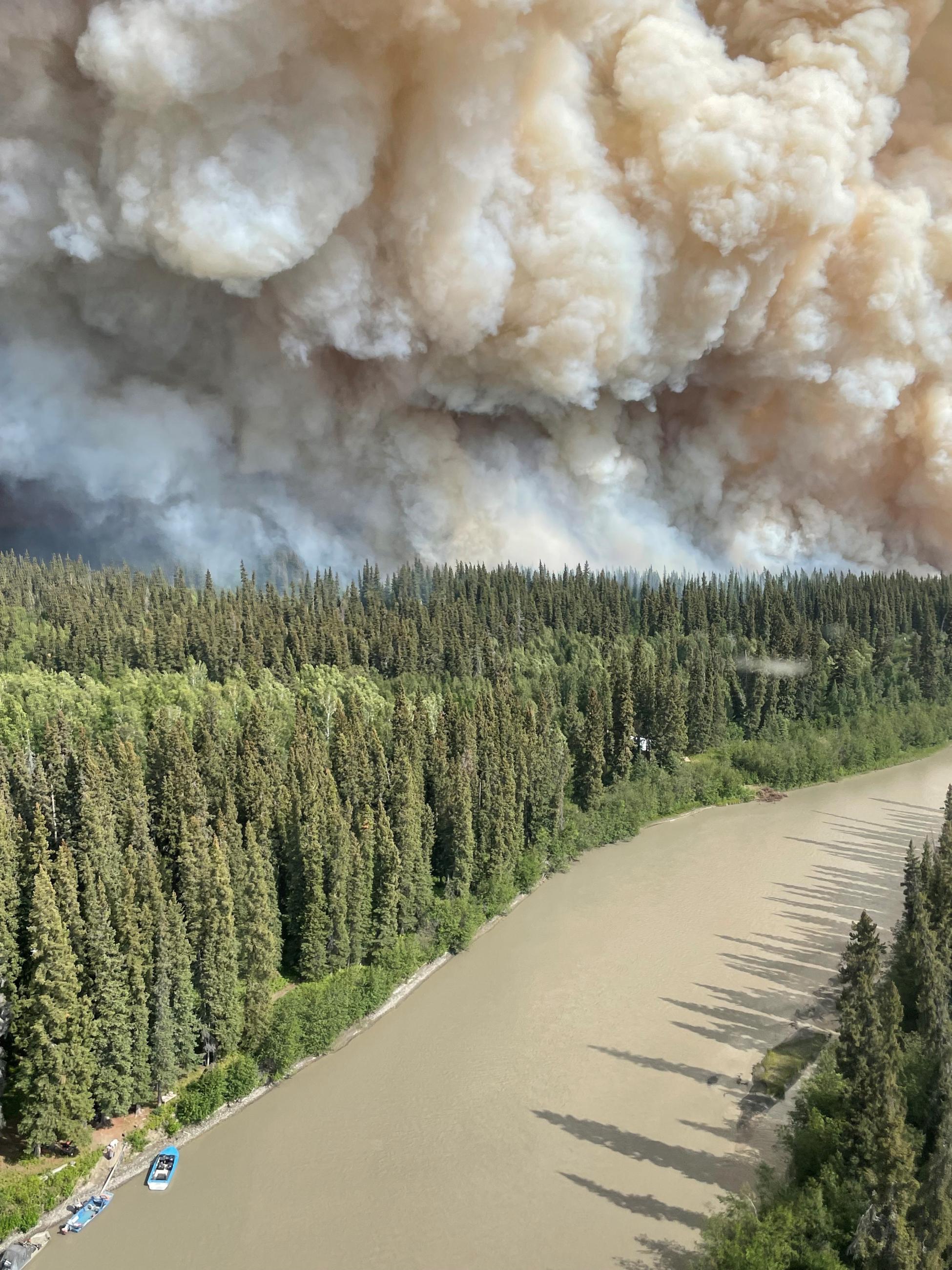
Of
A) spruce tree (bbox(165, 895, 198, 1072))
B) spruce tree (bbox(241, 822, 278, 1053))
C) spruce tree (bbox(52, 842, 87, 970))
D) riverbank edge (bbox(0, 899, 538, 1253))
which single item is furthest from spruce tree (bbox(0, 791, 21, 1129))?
spruce tree (bbox(241, 822, 278, 1053))

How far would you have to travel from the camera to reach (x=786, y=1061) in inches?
557

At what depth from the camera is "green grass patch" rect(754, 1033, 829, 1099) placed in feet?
44.7

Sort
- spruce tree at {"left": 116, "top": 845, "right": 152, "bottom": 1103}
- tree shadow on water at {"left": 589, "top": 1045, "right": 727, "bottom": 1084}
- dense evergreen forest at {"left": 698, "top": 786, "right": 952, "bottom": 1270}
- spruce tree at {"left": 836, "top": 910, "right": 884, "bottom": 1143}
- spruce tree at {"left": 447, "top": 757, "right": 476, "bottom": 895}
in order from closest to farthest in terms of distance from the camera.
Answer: dense evergreen forest at {"left": 698, "top": 786, "right": 952, "bottom": 1270} → spruce tree at {"left": 836, "top": 910, "right": 884, "bottom": 1143} → spruce tree at {"left": 116, "top": 845, "right": 152, "bottom": 1103} → tree shadow on water at {"left": 589, "top": 1045, "right": 727, "bottom": 1084} → spruce tree at {"left": 447, "top": 757, "right": 476, "bottom": 895}

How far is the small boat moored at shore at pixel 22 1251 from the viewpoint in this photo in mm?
10602

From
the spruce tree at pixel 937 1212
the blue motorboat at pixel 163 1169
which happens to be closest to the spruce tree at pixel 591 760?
the blue motorboat at pixel 163 1169

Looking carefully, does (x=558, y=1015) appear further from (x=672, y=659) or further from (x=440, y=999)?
(x=672, y=659)

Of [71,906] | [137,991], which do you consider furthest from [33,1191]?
[71,906]

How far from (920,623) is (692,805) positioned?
675 inches

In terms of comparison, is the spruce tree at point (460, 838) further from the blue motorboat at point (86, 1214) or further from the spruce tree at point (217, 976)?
the blue motorboat at point (86, 1214)

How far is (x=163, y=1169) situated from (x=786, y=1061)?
8582 mm

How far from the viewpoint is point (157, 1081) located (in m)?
13.1

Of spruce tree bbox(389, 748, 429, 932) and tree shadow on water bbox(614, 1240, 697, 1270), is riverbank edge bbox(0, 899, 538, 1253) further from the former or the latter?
tree shadow on water bbox(614, 1240, 697, 1270)

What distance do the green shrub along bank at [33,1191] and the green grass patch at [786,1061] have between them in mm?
8890

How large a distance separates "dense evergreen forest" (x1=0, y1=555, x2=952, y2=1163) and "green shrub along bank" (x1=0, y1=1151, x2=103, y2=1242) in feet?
1.12
